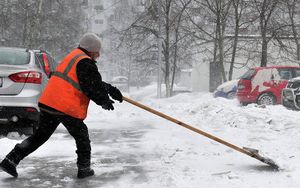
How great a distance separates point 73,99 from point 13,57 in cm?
330

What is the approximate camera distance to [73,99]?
482cm

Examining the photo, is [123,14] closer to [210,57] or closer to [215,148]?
[210,57]

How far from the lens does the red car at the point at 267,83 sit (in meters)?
17.0

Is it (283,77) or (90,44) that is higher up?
(90,44)

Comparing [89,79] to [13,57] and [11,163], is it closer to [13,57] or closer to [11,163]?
[11,163]

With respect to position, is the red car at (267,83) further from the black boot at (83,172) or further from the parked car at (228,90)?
the black boot at (83,172)

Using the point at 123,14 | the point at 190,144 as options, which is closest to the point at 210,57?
the point at 190,144

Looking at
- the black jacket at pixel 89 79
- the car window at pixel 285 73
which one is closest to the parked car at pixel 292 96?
the car window at pixel 285 73

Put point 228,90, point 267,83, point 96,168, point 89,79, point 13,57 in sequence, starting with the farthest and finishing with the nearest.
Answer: point 228,90
point 267,83
point 13,57
point 96,168
point 89,79

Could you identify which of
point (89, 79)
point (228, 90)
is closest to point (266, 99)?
point (228, 90)

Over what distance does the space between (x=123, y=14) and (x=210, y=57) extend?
5065cm

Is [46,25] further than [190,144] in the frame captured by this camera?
Yes

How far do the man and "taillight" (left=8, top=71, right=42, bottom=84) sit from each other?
7.72 ft

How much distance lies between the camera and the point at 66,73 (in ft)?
15.8
